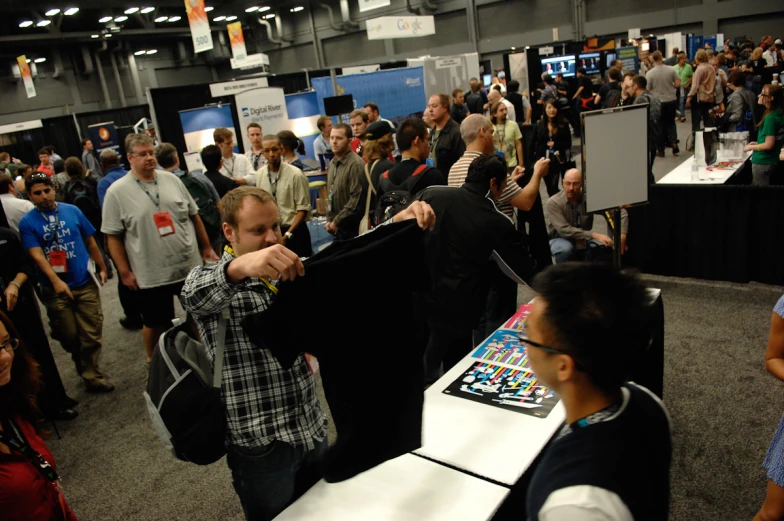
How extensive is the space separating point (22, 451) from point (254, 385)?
0.75 m

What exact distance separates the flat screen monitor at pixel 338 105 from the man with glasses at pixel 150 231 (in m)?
6.20

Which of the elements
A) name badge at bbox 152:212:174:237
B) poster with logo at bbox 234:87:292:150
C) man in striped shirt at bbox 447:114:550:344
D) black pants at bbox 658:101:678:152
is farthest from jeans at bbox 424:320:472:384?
black pants at bbox 658:101:678:152

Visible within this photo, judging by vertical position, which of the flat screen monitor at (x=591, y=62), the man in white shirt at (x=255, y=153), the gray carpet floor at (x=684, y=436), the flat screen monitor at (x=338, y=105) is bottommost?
the gray carpet floor at (x=684, y=436)

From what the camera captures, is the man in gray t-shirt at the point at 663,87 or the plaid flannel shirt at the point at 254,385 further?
the man in gray t-shirt at the point at 663,87

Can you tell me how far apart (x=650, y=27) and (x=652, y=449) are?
63.6 ft

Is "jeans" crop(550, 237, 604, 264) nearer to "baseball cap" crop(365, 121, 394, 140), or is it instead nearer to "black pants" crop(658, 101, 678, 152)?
"baseball cap" crop(365, 121, 394, 140)

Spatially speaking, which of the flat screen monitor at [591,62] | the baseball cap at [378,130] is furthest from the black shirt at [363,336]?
the flat screen monitor at [591,62]

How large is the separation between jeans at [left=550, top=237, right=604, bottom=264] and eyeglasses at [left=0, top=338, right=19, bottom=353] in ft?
11.7

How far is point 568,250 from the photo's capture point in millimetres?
4293

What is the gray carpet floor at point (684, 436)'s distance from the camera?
99.0 inches

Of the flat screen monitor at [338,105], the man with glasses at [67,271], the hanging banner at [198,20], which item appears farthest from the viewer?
the hanging banner at [198,20]

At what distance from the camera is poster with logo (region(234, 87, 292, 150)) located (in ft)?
28.7

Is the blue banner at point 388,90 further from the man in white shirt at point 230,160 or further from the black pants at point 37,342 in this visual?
the black pants at point 37,342

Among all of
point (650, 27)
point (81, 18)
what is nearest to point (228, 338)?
point (650, 27)
